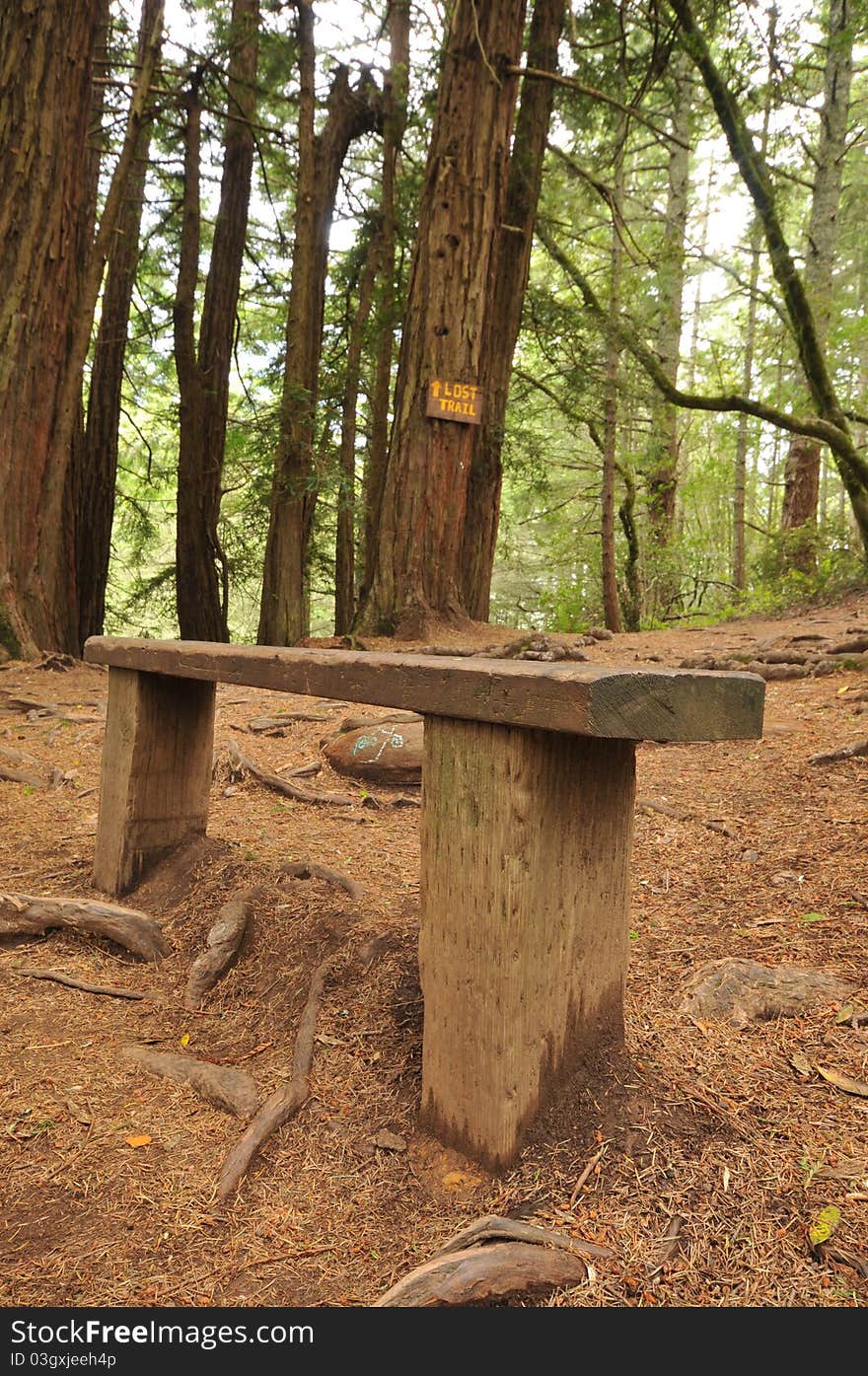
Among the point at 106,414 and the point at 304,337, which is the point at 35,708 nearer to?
the point at 304,337

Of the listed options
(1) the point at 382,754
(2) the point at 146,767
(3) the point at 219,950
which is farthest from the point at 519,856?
(1) the point at 382,754

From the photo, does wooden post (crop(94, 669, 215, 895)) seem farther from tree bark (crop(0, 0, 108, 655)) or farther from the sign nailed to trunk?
the sign nailed to trunk

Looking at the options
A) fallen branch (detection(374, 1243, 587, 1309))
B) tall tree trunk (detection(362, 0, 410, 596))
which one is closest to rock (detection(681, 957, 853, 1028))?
fallen branch (detection(374, 1243, 587, 1309))

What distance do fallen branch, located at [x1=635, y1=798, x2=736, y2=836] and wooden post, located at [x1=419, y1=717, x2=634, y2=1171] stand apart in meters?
1.94

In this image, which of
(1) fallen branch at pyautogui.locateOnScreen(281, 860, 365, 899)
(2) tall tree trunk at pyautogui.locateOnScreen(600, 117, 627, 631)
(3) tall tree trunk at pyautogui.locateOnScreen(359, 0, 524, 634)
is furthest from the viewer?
(2) tall tree trunk at pyautogui.locateOnScreen(600, 117, 627, 631)

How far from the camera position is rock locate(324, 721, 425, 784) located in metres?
5.04

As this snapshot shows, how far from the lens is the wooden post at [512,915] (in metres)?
2.01

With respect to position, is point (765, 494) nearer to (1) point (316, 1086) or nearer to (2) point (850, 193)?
(2) point (850, 193)

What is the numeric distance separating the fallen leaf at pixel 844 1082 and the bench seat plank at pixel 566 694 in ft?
3.29

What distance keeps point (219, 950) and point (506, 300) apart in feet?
27.1

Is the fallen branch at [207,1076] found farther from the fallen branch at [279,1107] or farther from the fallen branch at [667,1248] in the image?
the fallen branch at [667,1248]

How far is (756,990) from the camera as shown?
2.71 m

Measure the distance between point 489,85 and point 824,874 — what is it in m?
7.41

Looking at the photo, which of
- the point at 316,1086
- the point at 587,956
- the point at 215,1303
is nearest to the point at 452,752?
the point at 587,956
